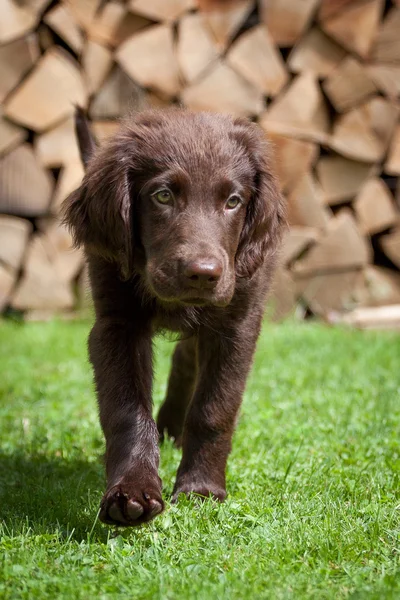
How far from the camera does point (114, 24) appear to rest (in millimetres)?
6277

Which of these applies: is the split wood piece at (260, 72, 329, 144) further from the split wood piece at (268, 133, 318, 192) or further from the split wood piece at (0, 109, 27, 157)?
the split wood piece at (0, 109, 27, 157)

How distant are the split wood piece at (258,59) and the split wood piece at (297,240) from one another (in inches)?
45.1

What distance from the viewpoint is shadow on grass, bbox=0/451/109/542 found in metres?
2.37

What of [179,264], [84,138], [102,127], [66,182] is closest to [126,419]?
[179,264]

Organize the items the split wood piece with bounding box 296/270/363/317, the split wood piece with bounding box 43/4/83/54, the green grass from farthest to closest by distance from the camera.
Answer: the split wood piece with bounding box 296/270/363/317
the split wood piece with bounding box 43/4/83/54
the green grass

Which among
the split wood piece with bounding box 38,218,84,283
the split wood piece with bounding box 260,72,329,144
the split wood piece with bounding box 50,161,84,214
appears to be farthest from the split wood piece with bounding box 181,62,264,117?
the split wood piece with bounding box 38,218,84,283

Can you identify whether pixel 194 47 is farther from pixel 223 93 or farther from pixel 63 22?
pixel 63 22

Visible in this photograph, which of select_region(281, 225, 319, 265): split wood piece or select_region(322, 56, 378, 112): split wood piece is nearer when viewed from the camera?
select_region(322, 56, 378, 112): split wood piece

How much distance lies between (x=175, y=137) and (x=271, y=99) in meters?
4.17

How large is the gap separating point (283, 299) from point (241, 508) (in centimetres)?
450

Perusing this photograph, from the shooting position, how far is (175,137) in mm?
2693

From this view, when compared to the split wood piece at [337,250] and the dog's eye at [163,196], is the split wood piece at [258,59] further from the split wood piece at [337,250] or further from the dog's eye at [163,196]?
the dog's eye at [163,196]

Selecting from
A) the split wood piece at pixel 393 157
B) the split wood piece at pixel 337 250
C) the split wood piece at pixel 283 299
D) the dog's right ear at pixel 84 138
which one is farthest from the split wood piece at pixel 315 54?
the dog's right ear at pixel 84 138

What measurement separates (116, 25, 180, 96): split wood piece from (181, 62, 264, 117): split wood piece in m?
0.22
